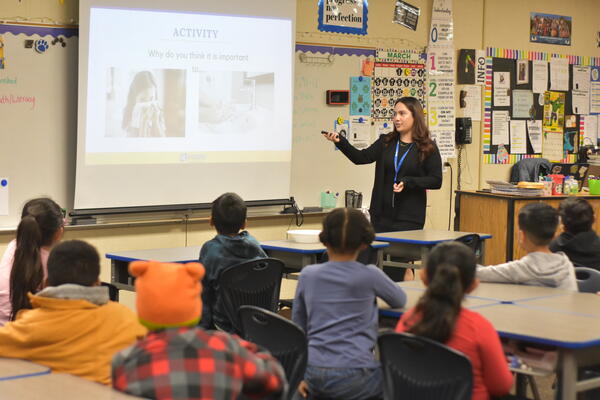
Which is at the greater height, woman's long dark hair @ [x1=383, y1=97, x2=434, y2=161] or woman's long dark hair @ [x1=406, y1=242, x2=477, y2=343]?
woman's long dark hair @ [x1=383, y1=97, x2=434, y2=161]

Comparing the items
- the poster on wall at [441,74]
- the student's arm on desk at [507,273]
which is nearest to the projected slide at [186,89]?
the poster on wall at [441,74]

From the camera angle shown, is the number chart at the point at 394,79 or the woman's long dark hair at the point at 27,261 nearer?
the woman's long dark hair at the point at 27,261

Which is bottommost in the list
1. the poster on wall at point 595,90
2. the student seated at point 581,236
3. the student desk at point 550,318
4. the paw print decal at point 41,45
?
the student desk at point 550,318

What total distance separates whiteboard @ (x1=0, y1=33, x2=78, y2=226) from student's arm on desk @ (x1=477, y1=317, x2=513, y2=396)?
3852 millimetres

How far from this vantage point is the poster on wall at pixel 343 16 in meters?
6.88

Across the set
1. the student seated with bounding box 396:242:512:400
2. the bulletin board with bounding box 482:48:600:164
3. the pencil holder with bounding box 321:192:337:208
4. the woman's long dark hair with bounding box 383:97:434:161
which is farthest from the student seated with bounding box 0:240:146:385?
the bulletin board with bounding box 482:48:600:164

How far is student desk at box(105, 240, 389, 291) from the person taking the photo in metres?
4.51

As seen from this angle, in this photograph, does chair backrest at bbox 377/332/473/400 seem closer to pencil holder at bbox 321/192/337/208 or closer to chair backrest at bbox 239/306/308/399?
chair backrest at bbox 239/306/308/399

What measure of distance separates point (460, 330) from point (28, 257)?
5.49 feet

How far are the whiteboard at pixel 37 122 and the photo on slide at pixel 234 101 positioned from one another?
3.17 feet

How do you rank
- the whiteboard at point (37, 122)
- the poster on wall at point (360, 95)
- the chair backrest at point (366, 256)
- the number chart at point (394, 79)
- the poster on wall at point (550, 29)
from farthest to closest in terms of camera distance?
the poster on wall at point (550, 29)
the number chart at point (394, 79)
the poster on wall at point (360, 95)
the whiteboard at point (37, 122)
the chair backrest at point (366, 256)

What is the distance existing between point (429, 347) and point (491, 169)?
5.84 metres

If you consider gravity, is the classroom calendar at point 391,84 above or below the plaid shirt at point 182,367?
above

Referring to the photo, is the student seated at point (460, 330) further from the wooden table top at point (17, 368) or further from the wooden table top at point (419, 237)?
the wooden table top at point (419, 237)
